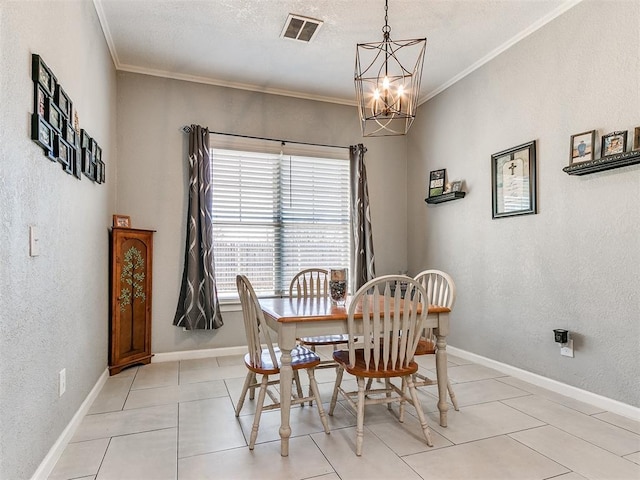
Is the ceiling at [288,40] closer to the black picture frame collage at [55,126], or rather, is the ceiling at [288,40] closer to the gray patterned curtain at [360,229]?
the gray patterned curtain at [360,229]

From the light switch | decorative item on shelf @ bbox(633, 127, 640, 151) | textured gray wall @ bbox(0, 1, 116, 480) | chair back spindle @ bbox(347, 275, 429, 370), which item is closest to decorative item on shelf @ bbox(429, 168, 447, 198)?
decorative item on shelf @ bbox(633, 127, 640, 151)

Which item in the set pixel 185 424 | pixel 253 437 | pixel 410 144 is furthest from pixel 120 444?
pixel 410 144

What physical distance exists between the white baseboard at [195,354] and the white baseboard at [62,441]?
0.90 metres

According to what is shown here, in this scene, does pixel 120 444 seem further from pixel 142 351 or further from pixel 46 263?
pixel 142 351

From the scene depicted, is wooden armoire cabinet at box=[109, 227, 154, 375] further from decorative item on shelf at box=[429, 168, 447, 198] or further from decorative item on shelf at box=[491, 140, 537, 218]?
decorative item on shelf at box=[491, 140, 537, 218]

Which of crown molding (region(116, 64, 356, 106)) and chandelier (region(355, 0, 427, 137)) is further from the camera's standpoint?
crown molding (region(116, 64, 356, 106))

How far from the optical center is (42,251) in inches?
68.7

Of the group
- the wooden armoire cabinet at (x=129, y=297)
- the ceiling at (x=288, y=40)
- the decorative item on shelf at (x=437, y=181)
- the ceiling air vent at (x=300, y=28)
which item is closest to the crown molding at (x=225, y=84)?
the ceiling at (x=288, y=40)

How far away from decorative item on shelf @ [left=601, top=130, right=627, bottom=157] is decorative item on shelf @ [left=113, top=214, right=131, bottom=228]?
3.74 m

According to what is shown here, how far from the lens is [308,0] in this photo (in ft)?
8.89

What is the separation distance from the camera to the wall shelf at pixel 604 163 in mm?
2318

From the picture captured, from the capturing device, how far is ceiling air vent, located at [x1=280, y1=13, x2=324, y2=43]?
2.93 m

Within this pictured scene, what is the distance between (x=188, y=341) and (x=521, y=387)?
2996 mm

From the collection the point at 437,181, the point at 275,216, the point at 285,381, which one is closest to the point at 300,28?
the point at 275,216
